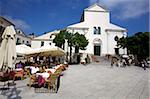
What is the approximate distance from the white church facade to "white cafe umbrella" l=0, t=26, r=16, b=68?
38595 mm

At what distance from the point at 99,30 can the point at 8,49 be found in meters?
42.3

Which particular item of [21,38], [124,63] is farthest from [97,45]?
[21,38]

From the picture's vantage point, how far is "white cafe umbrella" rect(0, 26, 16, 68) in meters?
8.24

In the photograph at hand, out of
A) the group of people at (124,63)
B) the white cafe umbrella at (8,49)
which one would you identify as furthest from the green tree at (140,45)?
the white cafe umbrella at (8,49)

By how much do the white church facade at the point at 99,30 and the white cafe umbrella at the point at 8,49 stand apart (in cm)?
3860

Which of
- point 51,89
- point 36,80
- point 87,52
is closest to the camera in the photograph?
point 51,89

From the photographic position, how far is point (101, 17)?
50219 millimetres

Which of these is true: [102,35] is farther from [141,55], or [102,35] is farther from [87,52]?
[141,55]

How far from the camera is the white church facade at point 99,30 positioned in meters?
47.8

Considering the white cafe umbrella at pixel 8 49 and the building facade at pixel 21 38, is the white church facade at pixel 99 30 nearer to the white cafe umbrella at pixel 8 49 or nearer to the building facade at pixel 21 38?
the building facade at pixel 21 38

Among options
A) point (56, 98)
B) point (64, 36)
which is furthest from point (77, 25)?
point (56, 98)

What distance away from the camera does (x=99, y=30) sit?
1954 inches

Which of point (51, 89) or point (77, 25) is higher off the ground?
point (77, 25)

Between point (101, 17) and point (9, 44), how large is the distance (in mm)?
43340
